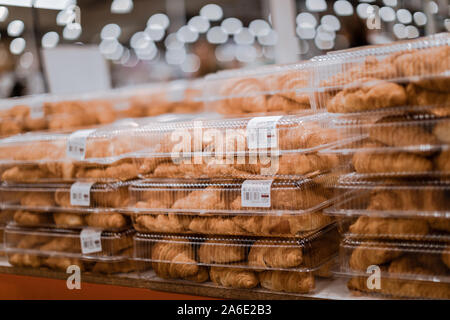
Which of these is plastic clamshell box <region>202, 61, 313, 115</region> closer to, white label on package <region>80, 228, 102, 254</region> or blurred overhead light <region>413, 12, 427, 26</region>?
white label on package <region>80, 228, 102, 254</region>

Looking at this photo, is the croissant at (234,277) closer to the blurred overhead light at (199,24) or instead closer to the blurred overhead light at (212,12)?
the blurred overhead light at (212,12)

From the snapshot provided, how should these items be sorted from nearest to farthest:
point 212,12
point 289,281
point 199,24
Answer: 1. point 289,281
2. point 212,12
3. point 199,24

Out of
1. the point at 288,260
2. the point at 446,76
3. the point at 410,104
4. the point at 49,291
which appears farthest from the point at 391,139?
the point at 49,291

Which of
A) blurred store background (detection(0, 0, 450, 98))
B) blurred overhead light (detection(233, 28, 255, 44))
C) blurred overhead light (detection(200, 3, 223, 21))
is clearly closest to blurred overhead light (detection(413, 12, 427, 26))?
blurred store background (detection(0, 0, 450, 98))

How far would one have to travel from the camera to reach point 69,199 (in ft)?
7.93

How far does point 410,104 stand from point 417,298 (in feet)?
2.09

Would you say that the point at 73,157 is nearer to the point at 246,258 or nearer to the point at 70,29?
the point at 246,258

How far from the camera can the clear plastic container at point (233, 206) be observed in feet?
6.01

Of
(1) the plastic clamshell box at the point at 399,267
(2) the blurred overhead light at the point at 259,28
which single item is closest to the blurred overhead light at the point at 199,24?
(2) the blurred overhead light at the point at 259,28

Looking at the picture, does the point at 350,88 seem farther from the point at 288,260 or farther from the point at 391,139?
the point at 288,260

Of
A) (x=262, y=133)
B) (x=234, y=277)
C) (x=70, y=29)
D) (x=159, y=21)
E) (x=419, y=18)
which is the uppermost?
(x=159, y=21)

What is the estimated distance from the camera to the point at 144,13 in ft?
28.6

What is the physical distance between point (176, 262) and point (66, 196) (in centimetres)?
75

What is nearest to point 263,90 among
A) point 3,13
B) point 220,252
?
point 220,252
